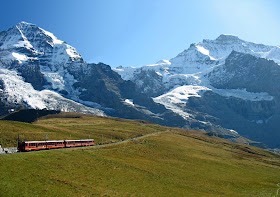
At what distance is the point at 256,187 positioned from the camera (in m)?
70.5

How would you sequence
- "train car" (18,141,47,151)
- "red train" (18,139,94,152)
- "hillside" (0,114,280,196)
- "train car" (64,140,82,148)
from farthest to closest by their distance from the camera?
1. "train car" (64,140,82,148)
2. "red train" (18,139,94,152)
3. "train car" (18,141,47,151)
4. "hillside" (0,114,280,196)

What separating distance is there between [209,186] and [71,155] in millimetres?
31647

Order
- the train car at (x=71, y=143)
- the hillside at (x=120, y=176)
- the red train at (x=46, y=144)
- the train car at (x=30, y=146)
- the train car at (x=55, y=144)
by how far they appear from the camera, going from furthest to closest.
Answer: the train car at (x=71, y=143) → the train car at (x=55, y=144) → the red train at (x=46, y=144) → the train car at (x=30, y=146) → the hillside at (x=120, y=176)

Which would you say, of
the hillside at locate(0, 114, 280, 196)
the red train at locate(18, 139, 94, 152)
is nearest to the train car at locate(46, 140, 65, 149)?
the red train at locate(18, 139, 94, 152)

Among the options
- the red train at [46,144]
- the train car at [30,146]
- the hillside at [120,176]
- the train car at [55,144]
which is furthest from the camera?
the train car at [55,144]

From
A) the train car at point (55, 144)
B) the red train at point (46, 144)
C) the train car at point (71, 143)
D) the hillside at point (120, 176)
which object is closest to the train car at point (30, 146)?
the red train at point (46, 144)

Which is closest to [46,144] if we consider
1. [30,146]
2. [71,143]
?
[30,146]

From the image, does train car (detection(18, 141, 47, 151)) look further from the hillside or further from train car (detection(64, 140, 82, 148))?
train car (detection(64, 140, 82, 148))

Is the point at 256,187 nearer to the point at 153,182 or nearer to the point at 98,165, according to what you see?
the point at 153,182

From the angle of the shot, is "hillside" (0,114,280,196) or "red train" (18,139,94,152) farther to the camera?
"red train" (18,139,94,152)

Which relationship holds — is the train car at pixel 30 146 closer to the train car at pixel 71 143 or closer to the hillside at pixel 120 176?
the hillside at pixel 120 176

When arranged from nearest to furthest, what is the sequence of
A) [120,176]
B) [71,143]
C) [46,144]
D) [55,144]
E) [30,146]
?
[120,176] → [30,146] → [46,144] → [55,144] → [71,143]

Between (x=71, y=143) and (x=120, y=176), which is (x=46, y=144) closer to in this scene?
(x=71, y=143)

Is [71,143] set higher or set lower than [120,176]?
higher
